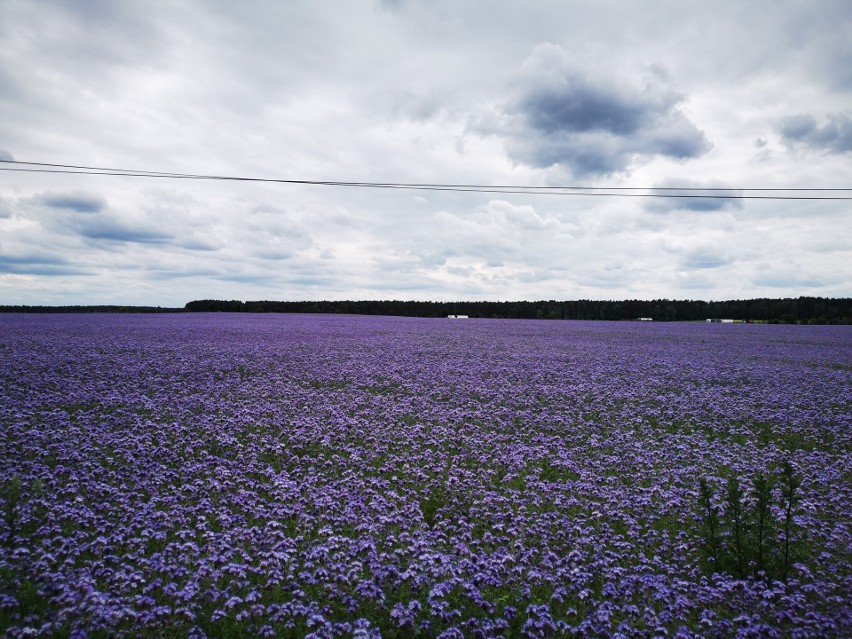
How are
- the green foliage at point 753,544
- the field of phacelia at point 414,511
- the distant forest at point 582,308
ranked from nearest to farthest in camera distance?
the field of phacelia at point 414,511
the green foliage at point 753,544
the distant forest at point 582,308

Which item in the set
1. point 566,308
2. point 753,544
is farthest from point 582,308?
point 753,544

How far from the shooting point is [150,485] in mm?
7395

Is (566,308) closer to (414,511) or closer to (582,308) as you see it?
(582,308)

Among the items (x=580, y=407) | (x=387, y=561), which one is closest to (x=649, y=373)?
(x=580, y=407)

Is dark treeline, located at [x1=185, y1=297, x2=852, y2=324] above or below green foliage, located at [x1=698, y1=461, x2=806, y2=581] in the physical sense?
above

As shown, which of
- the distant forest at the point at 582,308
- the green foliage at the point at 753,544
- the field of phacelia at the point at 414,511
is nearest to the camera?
the field of phacelia at the point at 414,511

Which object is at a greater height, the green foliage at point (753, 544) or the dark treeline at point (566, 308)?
the dark treeline at point (566, 308)

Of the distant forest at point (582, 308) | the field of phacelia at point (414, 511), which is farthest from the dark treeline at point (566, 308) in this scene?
the field of phacelia at point (414, 511)

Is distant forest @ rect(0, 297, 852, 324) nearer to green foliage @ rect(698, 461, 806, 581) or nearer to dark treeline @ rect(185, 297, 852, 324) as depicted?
dark treeline @ rect(185, 297, 852, 324)

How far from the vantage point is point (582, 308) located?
297 feet

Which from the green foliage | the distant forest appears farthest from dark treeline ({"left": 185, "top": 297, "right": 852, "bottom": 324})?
the green foliage

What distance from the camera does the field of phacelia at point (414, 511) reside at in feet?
16.1

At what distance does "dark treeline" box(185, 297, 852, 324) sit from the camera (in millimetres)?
81000

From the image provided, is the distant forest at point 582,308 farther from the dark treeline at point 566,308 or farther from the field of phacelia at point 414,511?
the field of phacelia at point 414,511
